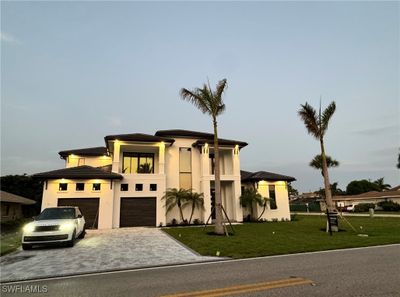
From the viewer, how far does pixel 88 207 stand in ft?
69.3

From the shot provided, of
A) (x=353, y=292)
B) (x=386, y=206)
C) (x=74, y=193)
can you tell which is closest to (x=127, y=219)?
(x=74, y=193)

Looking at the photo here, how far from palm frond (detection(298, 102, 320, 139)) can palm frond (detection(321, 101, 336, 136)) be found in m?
0.34

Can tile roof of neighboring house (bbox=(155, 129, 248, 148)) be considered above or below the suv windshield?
above

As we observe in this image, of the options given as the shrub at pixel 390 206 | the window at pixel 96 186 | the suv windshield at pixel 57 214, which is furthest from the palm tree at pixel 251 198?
the shrub at pixel 390 206

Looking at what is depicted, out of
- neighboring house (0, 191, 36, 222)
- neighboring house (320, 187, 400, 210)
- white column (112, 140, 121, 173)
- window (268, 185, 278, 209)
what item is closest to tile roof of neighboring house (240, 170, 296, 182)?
window (268, 185, 278, 209)

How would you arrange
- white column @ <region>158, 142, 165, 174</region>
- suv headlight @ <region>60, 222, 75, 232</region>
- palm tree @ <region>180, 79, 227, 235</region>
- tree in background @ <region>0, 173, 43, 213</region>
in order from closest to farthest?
suv headlight @ <region>60, 222, 75, 232</region>
palm tree @ <region>180, 79, 227, 235</region>
white column @ <region>158, 142, 165, 174</region>
tree in background @ <region>0, 173, 43, 213</region>

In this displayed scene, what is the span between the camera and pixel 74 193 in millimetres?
21016

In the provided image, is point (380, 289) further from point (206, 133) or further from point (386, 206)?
point (386, 206)

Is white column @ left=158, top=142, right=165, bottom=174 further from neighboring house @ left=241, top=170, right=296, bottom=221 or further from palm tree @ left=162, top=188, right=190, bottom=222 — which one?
neighboring house @ left=241, top=170, right=296, bottom=221

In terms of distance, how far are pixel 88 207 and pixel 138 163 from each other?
586cm

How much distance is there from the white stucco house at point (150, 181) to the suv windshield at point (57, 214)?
777 cm

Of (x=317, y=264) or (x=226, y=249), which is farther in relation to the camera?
(x=226, y=249)

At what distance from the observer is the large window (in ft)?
79.3

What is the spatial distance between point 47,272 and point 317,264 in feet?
26.5
